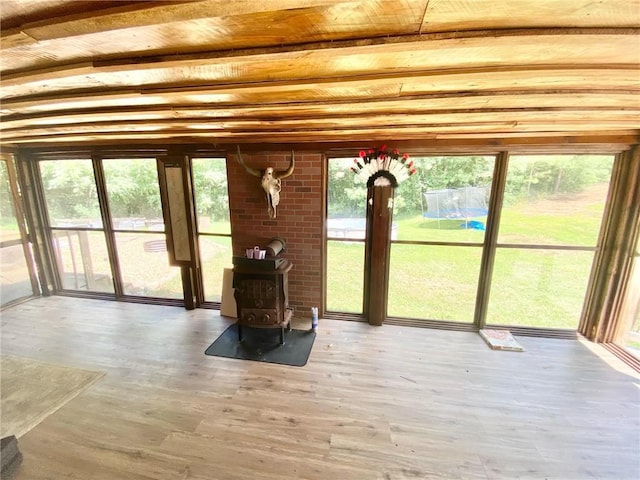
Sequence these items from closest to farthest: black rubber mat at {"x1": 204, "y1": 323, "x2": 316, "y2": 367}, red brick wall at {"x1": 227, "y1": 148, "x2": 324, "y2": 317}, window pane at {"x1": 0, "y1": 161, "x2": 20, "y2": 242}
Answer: black rubber mat at {"x1": 204, "y1": 323, "x2": 316, "y2": 367}, red brick wall at {"x1": 227, "y1": 148, "x2": 324, "y2": 317}, window pane at {"x1": 0, "y1": 161, "x2": 20, "y2": 242}

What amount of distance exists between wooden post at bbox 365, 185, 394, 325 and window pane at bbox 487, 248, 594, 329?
4.60ft

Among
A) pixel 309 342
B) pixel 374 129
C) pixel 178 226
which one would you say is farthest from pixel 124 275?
pixel 374 129

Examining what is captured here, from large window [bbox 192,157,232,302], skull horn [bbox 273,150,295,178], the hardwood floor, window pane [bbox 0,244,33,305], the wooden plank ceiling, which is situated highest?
the wooden plank ceiling

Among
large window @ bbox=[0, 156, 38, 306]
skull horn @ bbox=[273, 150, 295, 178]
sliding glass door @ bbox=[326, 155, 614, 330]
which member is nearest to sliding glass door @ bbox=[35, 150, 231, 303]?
large window @ bbox=[0, 156, 38, 306]

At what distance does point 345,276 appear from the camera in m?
3.52

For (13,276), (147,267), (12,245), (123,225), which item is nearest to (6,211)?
(12,245)

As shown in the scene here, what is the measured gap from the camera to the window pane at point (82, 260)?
4.10m

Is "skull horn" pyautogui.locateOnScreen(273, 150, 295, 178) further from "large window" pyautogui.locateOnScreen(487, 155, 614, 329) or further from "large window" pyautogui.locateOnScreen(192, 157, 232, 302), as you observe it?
"large window" pyautogui.locateOnScreen(487, 155, 614, 329)

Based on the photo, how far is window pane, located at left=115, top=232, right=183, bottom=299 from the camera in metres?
3.92

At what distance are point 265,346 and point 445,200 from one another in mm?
2953

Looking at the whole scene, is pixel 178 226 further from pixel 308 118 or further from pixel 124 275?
pixel 308 118

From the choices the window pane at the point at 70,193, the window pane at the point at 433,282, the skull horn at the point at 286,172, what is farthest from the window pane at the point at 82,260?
the window pane at the point at 433,282

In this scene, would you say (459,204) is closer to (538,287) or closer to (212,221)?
(538,287)

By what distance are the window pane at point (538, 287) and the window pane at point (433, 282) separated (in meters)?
0.29
